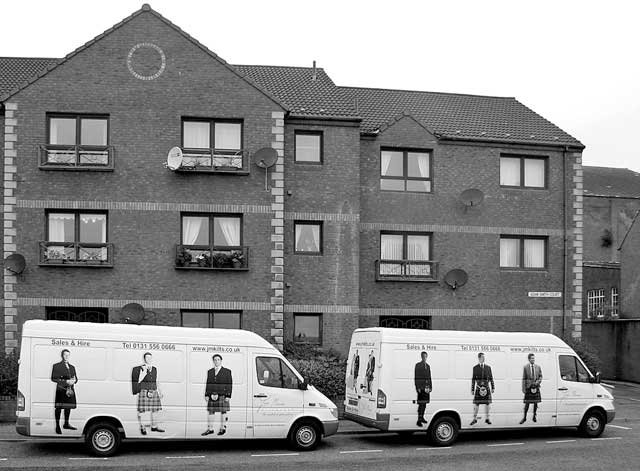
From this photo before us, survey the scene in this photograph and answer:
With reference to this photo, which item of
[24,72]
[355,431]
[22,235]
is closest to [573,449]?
[355,431]

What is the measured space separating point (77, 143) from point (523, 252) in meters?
14.7

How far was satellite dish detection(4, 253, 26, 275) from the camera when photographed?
2236 cm

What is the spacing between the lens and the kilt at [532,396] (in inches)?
701

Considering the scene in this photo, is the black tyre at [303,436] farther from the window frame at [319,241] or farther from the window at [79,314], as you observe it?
the window frame at [319,241]

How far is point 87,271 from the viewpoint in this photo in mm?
22953

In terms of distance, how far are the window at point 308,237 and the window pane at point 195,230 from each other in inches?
110

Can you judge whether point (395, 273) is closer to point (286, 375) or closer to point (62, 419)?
point (286, 375)

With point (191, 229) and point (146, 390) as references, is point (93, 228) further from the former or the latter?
point (146, 390)

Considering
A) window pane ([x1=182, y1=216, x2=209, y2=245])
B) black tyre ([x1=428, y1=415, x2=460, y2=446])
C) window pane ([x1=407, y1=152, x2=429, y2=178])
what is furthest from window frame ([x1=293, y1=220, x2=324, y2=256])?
black tyre ([x1=428, y1=415, x2=460, y2=446])

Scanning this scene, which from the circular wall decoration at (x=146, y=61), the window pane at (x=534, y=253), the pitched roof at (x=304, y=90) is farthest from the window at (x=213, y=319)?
the window pane at (x=534, y=253)

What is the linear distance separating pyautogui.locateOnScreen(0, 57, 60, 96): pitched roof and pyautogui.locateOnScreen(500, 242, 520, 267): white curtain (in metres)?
15.6

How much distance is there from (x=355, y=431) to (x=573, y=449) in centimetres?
483

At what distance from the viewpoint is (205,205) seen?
2353cm

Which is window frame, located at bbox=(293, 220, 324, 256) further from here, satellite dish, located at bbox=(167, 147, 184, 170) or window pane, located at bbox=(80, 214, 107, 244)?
window pane, located at bbox=(80, 214, 107, 244)
